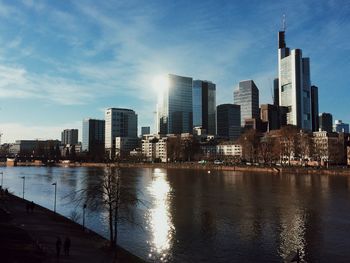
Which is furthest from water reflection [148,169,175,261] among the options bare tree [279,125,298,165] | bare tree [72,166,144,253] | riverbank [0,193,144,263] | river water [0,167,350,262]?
bare tree [279,125,298,165]

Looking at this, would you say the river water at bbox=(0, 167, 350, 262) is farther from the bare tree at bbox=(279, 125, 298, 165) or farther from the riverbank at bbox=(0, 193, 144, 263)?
the bare tree at bbox=(279, 125, 298, 165)

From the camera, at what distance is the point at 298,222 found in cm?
5341

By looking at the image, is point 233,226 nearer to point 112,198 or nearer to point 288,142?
point 112,198

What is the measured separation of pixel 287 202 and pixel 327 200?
25.9 ft

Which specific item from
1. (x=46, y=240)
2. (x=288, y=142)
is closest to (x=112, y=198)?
(x=46, y=240)

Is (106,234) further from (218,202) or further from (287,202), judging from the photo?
(287,202)

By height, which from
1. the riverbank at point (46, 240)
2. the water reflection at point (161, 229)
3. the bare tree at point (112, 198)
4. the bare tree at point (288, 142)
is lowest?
the water reflection at point (161, 229)

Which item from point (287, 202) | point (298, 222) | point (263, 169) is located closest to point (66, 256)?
point (298, 222)

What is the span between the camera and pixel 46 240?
39.5 metres

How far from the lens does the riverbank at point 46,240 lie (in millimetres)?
32844

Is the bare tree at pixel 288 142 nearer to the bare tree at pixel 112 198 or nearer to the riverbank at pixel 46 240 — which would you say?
the bare tree at pixel 112 198

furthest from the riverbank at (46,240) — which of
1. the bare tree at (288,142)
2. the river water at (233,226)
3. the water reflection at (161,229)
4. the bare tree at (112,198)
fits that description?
the bare tree at (288,142)

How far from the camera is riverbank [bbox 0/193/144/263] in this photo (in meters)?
32.8

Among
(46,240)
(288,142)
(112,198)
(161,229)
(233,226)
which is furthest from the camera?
(288,142)
